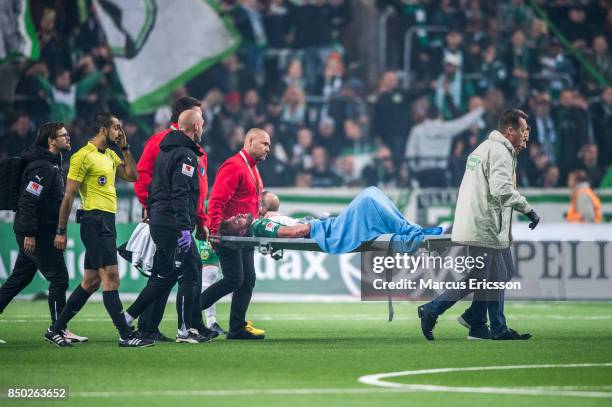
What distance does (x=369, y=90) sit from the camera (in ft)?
71.0

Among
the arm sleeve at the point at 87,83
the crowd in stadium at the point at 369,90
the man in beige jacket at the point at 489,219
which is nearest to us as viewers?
the man in beige jacket at the point at 489,219

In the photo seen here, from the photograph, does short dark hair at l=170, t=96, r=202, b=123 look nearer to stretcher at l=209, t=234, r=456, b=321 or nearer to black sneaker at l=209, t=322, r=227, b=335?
stretcher at l=209, t=234, r=456, b=321

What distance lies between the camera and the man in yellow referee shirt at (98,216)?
996 cm

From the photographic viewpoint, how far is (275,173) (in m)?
20.6

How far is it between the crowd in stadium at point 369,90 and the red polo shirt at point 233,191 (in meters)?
9.09

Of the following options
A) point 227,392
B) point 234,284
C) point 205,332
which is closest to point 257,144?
point 234,284

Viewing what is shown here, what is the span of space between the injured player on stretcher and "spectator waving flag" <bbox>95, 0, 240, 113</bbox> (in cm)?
1046

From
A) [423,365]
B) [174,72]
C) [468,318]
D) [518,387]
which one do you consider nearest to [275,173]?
[174,72]

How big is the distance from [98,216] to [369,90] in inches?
480

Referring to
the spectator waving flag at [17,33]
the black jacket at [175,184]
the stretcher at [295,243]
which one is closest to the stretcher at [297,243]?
the stretcher at [295,243]

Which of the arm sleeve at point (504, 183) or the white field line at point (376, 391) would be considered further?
the arm sleeve at point (504, 183)

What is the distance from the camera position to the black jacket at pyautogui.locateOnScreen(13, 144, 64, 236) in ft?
34.4

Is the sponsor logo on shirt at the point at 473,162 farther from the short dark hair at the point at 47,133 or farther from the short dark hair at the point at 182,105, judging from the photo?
the short dark hair at the point at 47,133

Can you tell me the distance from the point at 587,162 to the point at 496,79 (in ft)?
7.42
